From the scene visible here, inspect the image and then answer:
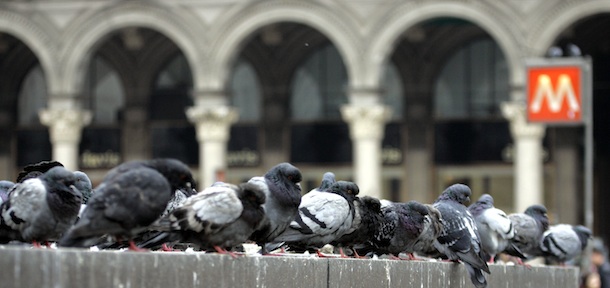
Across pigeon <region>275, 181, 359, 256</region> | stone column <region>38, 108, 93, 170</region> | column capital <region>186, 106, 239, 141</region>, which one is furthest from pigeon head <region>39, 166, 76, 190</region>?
stone column <region>38, 108, 93, 170</region>

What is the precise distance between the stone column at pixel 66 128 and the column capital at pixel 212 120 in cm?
228

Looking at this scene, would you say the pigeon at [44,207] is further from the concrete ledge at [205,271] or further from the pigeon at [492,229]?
the pigeon at [492,229]

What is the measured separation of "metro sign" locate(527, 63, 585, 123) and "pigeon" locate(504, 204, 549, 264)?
11593mm

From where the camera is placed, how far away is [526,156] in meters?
30.5

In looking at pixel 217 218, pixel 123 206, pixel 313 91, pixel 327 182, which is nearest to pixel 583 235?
pixel 327 182

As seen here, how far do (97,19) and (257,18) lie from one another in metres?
3.30

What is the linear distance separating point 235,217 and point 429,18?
76.0ft

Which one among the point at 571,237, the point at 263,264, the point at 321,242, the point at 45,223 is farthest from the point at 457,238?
the point at 571,237

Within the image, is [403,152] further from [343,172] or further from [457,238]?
[457,238]

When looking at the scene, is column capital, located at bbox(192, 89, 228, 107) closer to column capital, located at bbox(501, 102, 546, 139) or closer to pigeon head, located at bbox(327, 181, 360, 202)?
column capital, located at bbox(501, 102, 546, 139)

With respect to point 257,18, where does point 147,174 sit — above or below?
below

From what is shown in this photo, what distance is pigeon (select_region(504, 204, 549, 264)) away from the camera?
1325 centimetres

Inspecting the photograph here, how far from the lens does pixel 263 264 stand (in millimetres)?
8031

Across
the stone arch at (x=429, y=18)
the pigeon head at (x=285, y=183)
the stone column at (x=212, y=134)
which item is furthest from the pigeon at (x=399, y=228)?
the stone column at (x=212, y=134)
